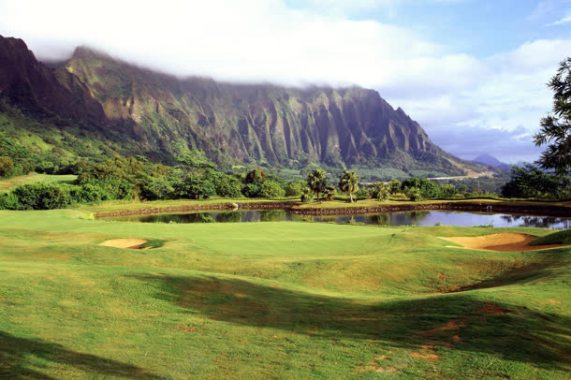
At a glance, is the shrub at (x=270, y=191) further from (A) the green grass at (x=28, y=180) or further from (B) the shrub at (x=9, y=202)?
(B) the shrub at (x=9, y=202)

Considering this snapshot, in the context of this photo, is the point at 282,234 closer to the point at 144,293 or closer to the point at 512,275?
the point at 512,275

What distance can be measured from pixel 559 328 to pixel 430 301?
4.53 metres

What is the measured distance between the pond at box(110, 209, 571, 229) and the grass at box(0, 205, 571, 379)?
57608mm

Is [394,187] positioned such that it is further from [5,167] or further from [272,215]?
[5,167]

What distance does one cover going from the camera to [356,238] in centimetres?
4091

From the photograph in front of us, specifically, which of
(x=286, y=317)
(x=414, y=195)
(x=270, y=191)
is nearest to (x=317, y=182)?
(x=414, y=195)

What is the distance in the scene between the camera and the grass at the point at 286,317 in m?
11.7

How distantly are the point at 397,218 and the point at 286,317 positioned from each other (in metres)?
85.3

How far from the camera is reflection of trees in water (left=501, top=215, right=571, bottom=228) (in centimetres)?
8281

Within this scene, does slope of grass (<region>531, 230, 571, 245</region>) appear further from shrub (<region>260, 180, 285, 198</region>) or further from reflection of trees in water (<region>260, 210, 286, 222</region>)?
shrub (<region>260, 180, 285, 198</region>)

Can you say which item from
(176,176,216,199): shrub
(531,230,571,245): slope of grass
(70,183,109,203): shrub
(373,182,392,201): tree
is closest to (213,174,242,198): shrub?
(176,176,216,199): shrub

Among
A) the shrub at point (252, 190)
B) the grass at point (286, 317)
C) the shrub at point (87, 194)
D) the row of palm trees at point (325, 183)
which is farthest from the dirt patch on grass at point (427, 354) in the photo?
the shrub at point (252, 190)

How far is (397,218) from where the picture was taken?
98562 millimetres

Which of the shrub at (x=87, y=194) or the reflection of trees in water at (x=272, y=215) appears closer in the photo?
the reflection of trees in water at (x=272, y=215)
